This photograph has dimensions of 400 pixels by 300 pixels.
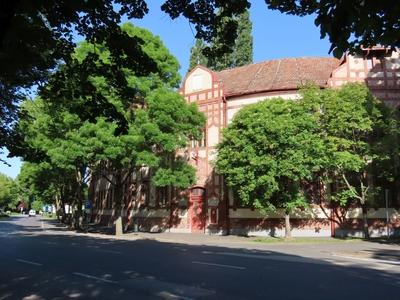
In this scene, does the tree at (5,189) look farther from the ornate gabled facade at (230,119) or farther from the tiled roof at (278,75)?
the tiled roof at (278,75)

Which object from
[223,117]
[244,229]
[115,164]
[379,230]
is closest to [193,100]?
[223,117]

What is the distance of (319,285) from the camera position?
11.1 meters

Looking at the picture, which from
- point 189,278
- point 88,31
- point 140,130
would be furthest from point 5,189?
point 88,31

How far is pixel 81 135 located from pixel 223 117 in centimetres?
1043

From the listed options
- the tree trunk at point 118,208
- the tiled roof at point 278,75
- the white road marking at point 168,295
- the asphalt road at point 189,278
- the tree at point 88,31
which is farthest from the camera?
the tiled roof at point 278,75

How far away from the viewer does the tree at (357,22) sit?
13.3ft

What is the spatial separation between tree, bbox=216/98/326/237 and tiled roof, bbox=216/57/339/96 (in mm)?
4593

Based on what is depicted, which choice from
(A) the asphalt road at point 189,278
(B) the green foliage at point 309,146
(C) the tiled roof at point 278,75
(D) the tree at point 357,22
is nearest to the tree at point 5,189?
(C) the tiled roof at point 278,75

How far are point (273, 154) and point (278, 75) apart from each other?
947 cm

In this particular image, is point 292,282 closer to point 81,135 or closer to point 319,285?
point 319,285

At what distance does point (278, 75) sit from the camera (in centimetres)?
3688

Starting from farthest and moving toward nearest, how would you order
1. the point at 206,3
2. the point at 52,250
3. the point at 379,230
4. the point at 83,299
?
the point at 379,230 → the point at 52,250 → the point at 83,299 → the point at 206,3

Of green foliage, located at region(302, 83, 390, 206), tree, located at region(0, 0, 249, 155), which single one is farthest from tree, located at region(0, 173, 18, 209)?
Result: tree, located at region(0, 0, 249, 155)

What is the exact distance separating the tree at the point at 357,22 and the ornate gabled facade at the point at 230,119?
1127 inches
